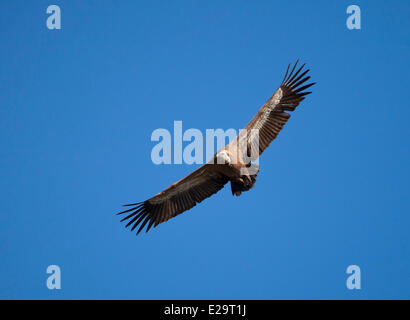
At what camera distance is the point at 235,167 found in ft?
33.6

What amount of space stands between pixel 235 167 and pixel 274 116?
4.85 feet

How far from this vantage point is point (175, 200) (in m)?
11.2

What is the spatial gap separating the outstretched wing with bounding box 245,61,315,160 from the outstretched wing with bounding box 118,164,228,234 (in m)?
1.19

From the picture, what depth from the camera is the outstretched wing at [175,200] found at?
11.0 m

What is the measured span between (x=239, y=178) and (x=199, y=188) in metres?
1.24

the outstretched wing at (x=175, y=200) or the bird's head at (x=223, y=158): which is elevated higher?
the bird's head at (x=223, y=158)

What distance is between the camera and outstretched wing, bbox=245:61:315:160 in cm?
1052

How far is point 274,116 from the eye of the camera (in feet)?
34.7

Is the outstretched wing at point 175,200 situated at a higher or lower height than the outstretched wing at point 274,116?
lower

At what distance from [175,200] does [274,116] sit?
119 inches

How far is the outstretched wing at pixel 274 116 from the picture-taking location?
34.5ft

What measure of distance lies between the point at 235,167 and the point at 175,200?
1828 millimetres
